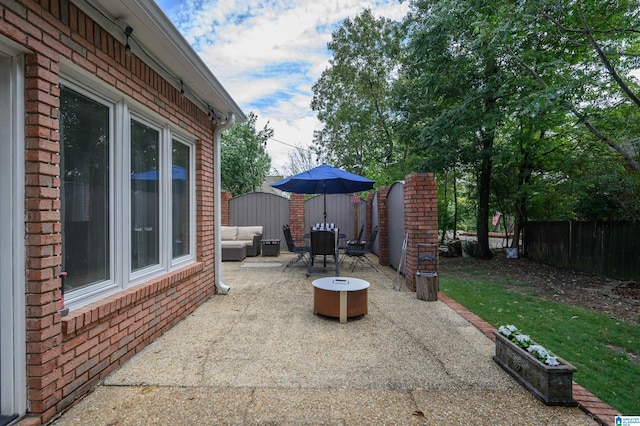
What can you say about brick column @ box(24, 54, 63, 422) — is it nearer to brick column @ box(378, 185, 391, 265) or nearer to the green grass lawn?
the green grass lawn

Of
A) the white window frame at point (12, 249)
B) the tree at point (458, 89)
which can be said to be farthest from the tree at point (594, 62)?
the white window frame at point (12, 249)

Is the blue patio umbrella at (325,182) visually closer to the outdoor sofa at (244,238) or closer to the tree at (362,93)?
the outdoor sofa at (244,238)

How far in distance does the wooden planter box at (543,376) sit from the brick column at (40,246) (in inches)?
119

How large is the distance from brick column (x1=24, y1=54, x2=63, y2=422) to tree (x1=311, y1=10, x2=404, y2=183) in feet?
37.5

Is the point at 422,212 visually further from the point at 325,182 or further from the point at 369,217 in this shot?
the point at 369,217

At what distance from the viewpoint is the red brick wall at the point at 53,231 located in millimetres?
1793

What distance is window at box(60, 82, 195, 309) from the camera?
221 cm

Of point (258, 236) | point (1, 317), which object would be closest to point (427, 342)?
point (1, 317)

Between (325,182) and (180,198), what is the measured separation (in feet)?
13.0

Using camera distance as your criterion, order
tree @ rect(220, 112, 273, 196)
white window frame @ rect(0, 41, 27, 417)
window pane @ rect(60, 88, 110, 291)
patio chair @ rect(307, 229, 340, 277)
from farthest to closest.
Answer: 1. tree @ rect(220, 112, 273, 196)
2. patio chair @ rect(307, 229, 340, 277)
3. window pane @ rect(60, 88, 110, 291)
4. white window frame @ rect(0, 41, 27, 417)

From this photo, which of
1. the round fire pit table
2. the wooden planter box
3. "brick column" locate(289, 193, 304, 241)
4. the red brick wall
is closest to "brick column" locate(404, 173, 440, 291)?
the round fire pit table

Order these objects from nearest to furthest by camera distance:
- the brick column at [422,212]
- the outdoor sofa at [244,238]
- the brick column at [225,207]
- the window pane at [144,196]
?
the window pane at [144,196] → the brick column at [422,212] → the outdoor sofa at [244,238] → the brick column at [225,207]

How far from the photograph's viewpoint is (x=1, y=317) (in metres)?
1.76

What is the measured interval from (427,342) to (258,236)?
23.1ft
